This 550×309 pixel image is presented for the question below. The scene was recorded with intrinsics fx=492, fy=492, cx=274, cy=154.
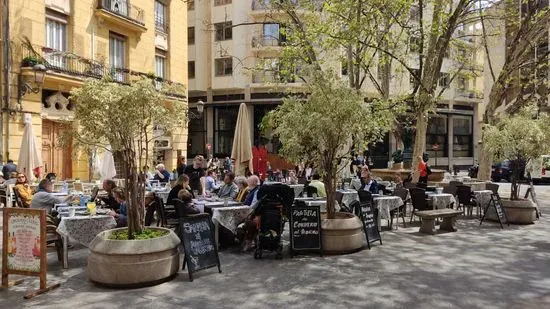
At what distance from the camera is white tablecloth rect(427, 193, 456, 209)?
11.8m

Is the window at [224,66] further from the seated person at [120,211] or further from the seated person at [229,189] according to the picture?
the seated person at [120,211]

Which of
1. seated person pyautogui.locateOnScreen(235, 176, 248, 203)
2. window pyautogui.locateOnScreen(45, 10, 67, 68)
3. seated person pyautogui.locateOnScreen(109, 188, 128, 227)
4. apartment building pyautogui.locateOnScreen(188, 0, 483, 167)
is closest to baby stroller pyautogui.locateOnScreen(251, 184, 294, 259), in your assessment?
seated person pyautogui.locateOnScreen(235, 176, 248, 203)

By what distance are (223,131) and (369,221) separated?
30323mm

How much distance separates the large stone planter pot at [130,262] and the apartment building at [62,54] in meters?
8.62

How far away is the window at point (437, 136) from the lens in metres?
43.5

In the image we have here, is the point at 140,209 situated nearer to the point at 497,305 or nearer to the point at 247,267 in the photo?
the point at 247,267

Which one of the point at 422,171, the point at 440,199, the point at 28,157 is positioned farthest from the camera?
the point at 28,157

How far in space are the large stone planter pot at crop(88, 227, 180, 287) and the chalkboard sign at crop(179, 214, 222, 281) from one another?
0.27 meters

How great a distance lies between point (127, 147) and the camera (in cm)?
692

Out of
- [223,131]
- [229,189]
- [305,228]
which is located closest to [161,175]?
[229,189]

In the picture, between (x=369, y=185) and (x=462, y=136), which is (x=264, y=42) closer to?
(x=462, y=136)

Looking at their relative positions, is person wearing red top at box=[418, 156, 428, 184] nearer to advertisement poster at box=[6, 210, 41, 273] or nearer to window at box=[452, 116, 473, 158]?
advertisement poster at box=[6, 210, 41, 273]

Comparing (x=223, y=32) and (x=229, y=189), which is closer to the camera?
(x=229, y=189)

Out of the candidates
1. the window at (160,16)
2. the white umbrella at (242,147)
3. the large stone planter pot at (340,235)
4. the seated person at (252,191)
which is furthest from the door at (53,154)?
the large stone planter pot at (340,235)
